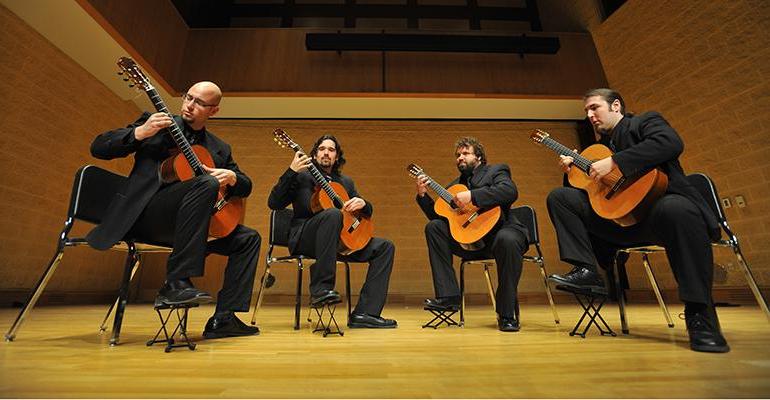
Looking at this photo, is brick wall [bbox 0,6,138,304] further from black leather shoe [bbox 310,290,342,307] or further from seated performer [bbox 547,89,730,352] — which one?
seated performer [bbox 547,89,730,352]

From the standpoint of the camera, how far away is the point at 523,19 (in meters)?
5.64

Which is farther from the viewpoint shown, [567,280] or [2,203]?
[2,203]

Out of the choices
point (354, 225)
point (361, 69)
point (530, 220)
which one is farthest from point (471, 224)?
point (361, 69)

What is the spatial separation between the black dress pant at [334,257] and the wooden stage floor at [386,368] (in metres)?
0.42

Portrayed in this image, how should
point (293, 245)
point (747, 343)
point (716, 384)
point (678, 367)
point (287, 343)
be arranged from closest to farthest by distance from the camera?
point (716, 384), point (678, 367), point (747, 343), point (287, 343), point (293, 245)

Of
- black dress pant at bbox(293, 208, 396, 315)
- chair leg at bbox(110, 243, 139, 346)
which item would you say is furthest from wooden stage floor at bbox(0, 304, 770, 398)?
black dress pant at bbox(293, 208, 396, 315)

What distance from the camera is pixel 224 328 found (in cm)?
171

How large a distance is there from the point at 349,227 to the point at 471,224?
0.76 m

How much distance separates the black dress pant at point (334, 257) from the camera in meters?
1.97

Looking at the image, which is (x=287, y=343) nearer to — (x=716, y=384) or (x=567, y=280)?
(x=567, y=280)

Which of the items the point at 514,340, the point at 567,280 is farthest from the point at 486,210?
the point at 514,340

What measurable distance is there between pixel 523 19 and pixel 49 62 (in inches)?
233

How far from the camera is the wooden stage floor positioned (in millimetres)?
791

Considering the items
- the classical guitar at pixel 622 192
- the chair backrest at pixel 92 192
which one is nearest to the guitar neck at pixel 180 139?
the chair backrest at pixel 92 192
